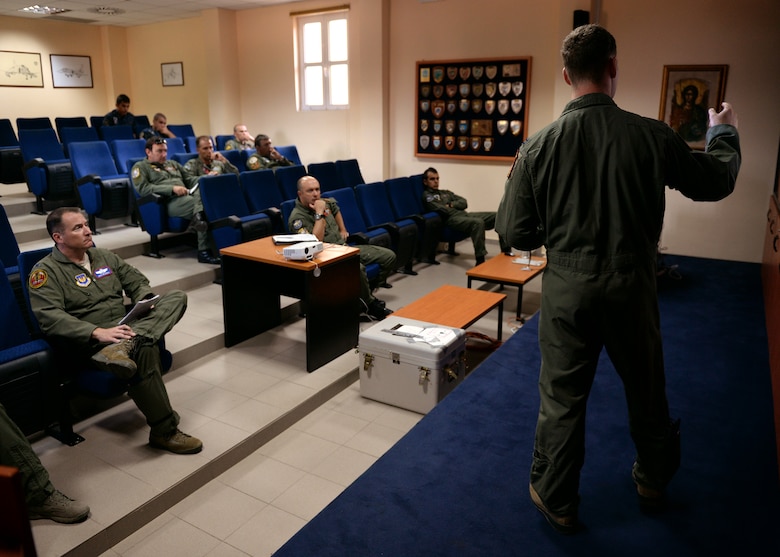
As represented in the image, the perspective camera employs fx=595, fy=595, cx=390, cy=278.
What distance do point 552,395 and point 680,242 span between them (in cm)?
547

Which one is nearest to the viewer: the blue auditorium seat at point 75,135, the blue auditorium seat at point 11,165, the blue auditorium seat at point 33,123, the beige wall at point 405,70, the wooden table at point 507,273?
the wooden table at point 507,273

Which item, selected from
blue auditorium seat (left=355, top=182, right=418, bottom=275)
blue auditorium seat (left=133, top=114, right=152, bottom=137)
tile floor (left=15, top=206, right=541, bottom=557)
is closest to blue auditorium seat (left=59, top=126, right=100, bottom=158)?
blue auditorium seat (left=133, top=114, right=152, bottom=137)

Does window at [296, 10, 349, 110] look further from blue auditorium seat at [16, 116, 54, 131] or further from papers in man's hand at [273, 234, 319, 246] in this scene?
papers in man's hand at [273, 234, 319, 246]

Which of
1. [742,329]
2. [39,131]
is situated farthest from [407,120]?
[742,329]

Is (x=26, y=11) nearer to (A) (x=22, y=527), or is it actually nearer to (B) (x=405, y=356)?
(B) (x=405, y=356)

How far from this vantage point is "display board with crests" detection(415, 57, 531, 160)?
7.24m

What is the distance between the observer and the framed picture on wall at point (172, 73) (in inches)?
427

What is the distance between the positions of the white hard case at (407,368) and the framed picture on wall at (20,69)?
31.6 feet

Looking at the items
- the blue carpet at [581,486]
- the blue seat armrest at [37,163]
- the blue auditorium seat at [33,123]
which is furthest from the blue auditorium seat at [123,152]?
the blue carpet at [581,486]

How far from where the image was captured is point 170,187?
5.68 metres

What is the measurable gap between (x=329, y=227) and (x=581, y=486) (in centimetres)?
305

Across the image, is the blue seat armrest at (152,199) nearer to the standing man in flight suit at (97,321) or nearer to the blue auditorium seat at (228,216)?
the blue auditorium seat at (228,216)

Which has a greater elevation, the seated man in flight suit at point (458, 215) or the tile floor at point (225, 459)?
→ the seated man in flight suit at point (458, 215)

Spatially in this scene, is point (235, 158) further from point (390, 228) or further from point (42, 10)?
point (42, 10)
